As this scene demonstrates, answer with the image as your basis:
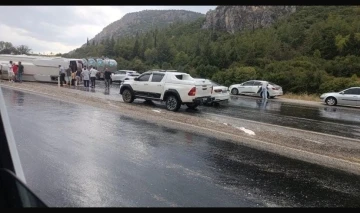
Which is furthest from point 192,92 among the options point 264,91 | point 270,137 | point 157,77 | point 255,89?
point 255,89

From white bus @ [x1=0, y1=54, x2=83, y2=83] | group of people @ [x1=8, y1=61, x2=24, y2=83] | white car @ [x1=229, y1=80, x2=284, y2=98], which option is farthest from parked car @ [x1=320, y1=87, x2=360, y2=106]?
group of people @ [x1=8, y1=61, x2=24, y2=83]

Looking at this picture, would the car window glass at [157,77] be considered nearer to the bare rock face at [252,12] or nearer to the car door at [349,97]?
the bare rock face at [252,12]

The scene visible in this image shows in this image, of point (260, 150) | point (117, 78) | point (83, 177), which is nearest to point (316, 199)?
point (260, 150)

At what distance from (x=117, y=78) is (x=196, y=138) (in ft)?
86.5

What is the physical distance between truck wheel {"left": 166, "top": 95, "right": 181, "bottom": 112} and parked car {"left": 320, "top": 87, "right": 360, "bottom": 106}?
1504cm

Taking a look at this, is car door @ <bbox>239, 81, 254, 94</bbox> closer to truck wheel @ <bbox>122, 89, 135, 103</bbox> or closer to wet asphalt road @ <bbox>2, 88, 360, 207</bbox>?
truck wheel @ <bbox>122, 89, 135, 103</bbox>

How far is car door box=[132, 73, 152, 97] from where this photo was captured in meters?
15.2

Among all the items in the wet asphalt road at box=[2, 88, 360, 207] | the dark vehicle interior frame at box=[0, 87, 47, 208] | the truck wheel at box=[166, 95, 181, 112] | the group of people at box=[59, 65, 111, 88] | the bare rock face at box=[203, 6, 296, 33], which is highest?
the bare rock face at box=[203, 6, 296, 33]

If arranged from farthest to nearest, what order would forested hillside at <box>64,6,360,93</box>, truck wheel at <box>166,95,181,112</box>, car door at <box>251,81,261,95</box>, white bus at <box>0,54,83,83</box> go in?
forested hillside at <box>64,6,360,93</box> → car door at <box>251,81,261,95</box> → white bus at <box>0,54,83,83</box> → truck wheel at <box>166,95,181,112</box>

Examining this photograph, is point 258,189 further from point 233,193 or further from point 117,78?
point 117,78

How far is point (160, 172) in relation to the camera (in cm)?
589

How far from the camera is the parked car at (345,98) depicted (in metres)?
22.2

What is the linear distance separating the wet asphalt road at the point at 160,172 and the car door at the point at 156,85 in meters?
5.30

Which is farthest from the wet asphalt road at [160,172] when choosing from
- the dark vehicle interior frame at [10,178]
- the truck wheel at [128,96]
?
the truck wheel at [128,96]
